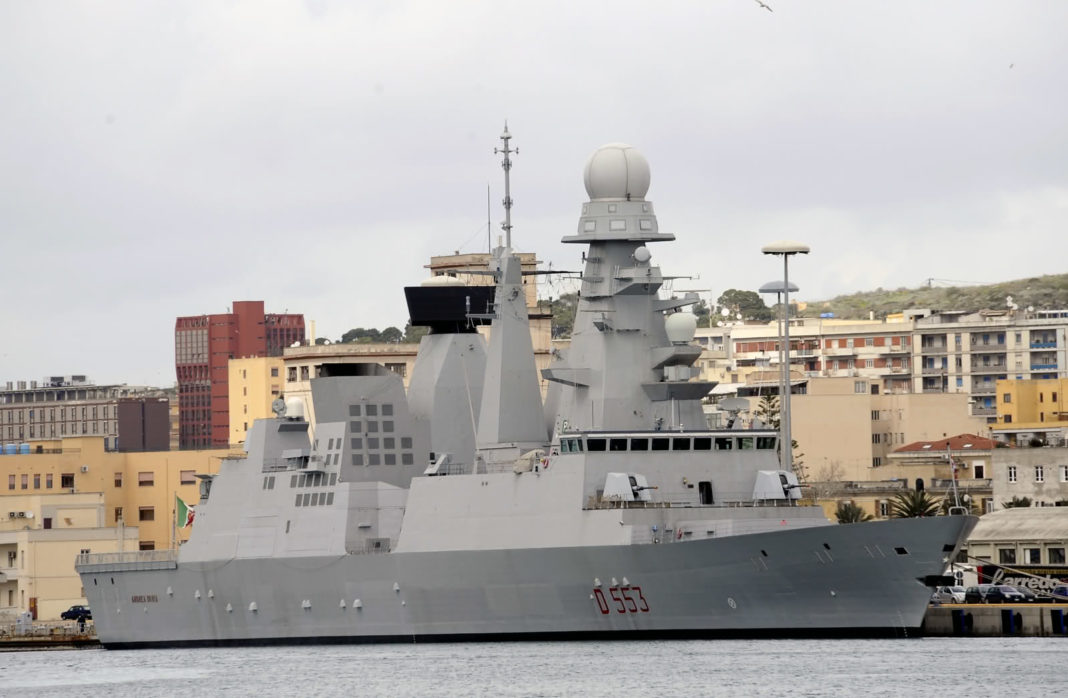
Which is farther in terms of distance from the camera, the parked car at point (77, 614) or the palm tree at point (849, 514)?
the palm tree at point (849, 514)

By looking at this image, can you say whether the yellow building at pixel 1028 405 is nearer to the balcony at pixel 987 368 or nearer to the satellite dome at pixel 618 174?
the balcony at pixel 987 368

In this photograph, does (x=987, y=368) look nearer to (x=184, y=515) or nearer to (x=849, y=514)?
(x=849, y=514)

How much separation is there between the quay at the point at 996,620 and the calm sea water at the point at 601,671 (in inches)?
35.6

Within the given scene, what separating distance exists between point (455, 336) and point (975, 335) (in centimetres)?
7162

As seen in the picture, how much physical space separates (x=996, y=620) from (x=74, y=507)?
33.3 metres

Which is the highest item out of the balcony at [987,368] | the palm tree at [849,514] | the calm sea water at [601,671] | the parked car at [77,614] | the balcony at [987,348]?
the balcony at [987,348]

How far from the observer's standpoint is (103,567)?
61.0 metres

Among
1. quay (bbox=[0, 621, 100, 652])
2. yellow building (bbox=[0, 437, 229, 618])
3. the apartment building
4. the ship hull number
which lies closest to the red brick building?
the apartment building

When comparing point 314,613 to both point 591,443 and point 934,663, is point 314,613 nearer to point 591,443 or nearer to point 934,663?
point 591,443

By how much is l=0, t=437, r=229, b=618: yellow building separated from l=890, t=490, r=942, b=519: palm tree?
23387 mm

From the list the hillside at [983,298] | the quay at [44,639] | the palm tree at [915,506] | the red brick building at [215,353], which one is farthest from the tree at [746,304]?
the quay at [44,639]

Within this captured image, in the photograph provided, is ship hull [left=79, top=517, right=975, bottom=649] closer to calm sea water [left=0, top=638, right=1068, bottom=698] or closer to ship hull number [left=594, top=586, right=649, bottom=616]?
ship hull number [left=594, top=586, right=649, bottom=616]

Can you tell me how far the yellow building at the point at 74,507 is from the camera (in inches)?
2840

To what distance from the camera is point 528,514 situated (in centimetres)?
5131
